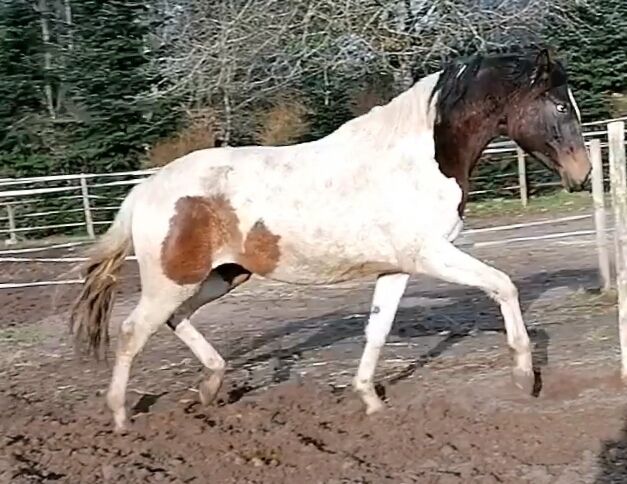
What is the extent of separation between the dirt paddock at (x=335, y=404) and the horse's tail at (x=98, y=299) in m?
0.39

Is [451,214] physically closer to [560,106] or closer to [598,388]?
[560,106]

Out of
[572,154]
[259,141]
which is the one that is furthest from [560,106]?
[259,141]

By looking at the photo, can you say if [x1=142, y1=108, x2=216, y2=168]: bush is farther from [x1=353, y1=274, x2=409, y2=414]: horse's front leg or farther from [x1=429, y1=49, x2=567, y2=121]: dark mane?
[x1=429, y1=49, x2=567, y2=121]: dark mane

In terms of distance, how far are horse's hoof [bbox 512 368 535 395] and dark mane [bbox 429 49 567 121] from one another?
1.32 meters

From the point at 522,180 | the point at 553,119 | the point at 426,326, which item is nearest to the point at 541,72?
the point at 553,119

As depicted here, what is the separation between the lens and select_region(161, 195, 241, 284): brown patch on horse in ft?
15.9

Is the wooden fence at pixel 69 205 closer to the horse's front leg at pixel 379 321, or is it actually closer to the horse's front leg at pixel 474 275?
the horse's front leg at pixel 379 321

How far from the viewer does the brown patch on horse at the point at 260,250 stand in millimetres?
4793

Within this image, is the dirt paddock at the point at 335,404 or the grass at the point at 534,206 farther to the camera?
the grass at the point at 534,206

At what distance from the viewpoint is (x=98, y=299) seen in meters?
5.23

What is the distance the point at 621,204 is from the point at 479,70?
3.31ft

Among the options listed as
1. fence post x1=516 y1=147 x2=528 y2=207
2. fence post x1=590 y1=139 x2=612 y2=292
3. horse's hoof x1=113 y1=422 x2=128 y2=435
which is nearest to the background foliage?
fence post x1=516 y1=147 x2=528 y2=207

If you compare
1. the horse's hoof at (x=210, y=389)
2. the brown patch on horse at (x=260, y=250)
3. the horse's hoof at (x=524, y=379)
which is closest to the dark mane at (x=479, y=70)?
the brown patch on horse at (x=260, y=250)

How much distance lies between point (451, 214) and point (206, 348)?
1587 mm
